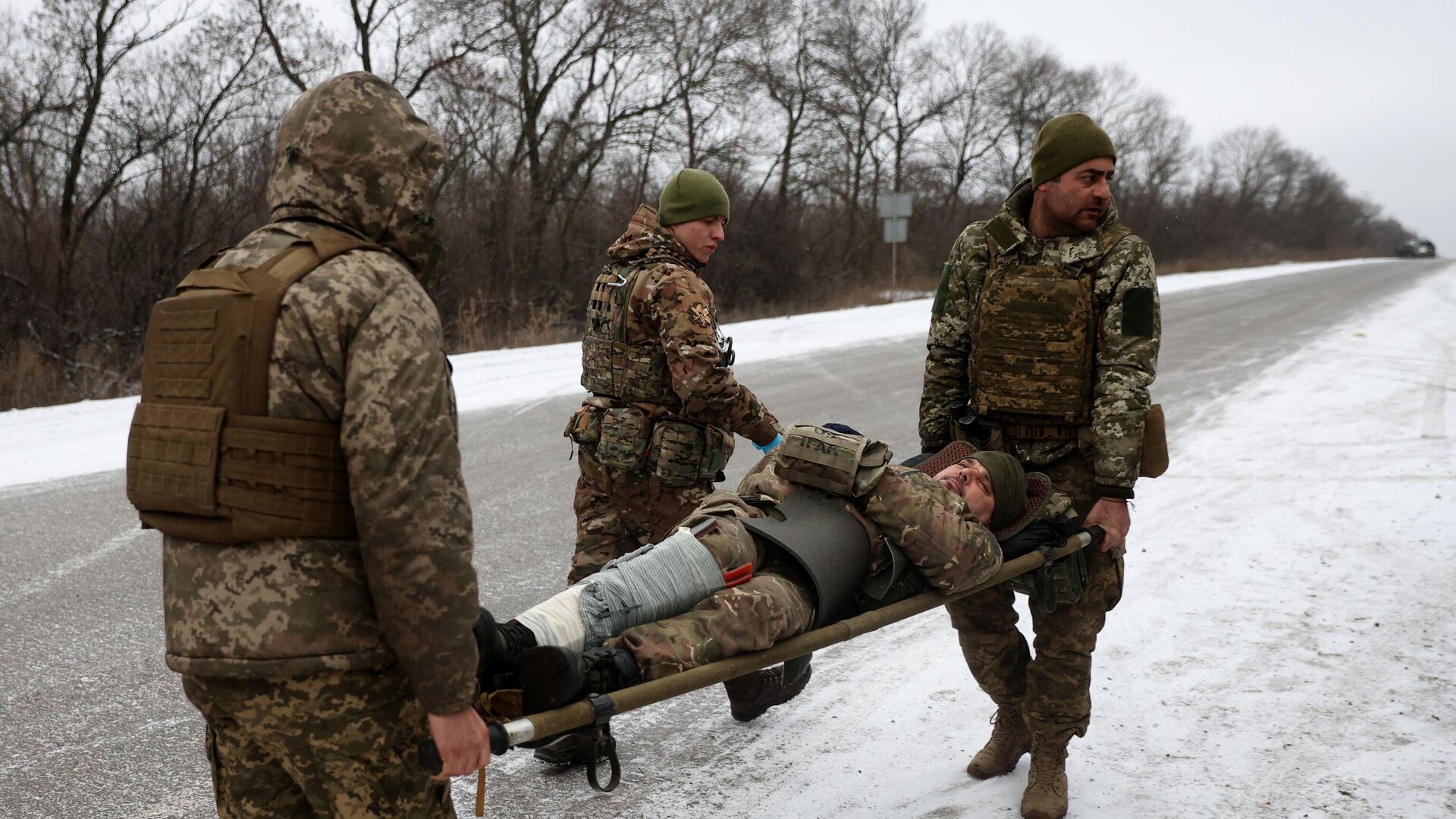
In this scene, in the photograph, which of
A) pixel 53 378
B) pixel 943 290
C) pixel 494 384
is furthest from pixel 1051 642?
pixel 53 378

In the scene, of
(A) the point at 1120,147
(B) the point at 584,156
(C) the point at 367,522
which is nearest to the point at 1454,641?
(C) the point at 367,522

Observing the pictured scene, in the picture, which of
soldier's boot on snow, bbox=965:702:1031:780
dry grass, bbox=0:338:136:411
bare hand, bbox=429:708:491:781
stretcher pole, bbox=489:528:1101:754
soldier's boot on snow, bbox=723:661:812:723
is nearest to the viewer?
bare hand, bbox=429:708:491:781

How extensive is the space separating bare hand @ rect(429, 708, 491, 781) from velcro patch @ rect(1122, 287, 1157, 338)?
7.78 feet

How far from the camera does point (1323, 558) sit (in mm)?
5441

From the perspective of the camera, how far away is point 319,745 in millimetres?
1888

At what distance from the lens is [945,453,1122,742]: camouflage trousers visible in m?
3.39

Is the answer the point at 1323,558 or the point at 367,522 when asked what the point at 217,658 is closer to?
the point at 367,522

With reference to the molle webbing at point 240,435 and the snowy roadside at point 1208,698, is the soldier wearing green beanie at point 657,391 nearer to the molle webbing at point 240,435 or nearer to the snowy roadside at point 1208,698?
the snowy roadside at point 1208,698

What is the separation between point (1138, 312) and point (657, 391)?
1.68 meters

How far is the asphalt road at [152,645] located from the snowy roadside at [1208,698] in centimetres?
9

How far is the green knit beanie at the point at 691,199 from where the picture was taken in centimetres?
390

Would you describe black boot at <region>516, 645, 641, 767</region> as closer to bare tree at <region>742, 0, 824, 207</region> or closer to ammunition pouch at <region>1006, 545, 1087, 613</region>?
ammunition pouch at <region>1006, 545, 1087, 613</region>

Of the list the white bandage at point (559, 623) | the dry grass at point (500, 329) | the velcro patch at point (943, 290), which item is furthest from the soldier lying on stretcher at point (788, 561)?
the dry grass at point (500, 329)

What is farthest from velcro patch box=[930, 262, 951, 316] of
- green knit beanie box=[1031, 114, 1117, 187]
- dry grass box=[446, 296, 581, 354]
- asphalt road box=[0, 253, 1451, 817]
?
dry grass box=[446, 296, 581, 354]
